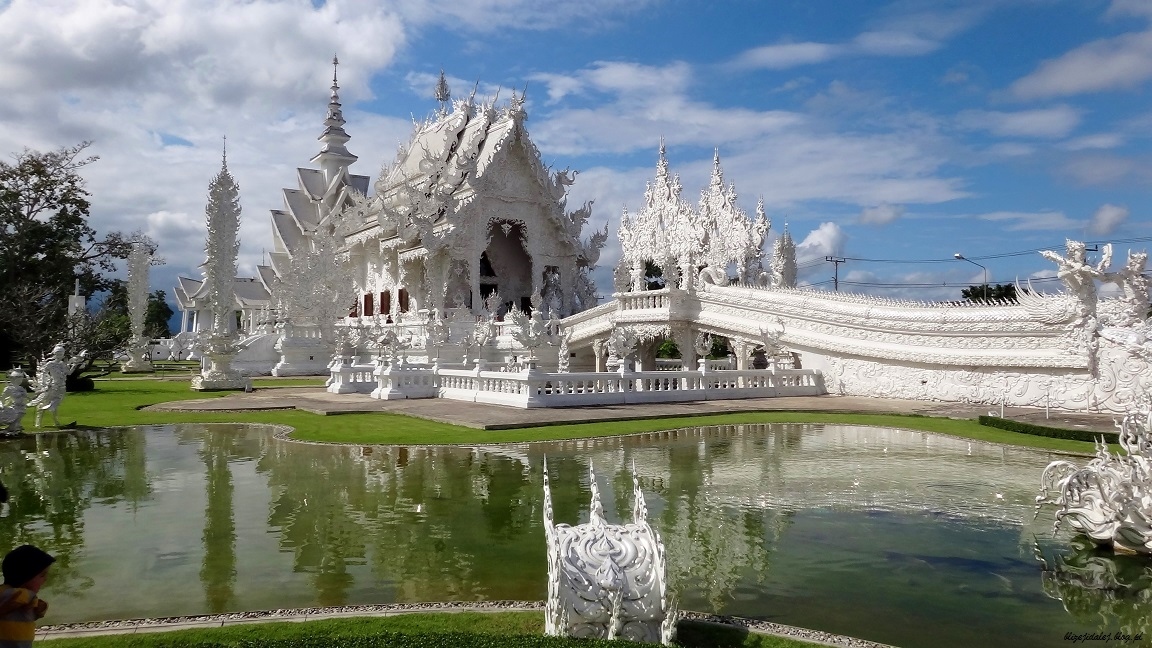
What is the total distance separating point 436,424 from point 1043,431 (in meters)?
9.79

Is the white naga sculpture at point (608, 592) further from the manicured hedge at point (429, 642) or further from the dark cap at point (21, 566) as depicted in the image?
the dark cap at point (21, 566)

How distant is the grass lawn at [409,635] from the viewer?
376cm

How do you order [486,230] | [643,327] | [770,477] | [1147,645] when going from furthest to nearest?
[486,230]
[643,327]
[770,477]
[1147,645]

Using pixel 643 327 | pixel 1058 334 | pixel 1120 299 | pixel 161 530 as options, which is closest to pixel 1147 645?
pixel 161 530

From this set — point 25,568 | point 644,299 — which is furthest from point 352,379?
point 25,568

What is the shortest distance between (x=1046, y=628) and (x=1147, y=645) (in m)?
0.47

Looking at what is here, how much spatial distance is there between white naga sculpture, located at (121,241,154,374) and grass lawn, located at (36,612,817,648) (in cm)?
3306

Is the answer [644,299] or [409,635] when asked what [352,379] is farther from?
[409,635]

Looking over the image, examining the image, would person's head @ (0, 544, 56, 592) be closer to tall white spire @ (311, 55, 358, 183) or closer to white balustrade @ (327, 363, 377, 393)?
white balustrade @ (327, 363, 377, 393)

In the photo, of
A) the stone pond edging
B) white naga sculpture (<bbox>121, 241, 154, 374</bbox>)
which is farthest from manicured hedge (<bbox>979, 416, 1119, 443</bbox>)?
white naga sculpture (<bbox>121, 241, 154, 374</bbox>)

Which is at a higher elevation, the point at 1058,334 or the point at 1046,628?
the point at 1058,334

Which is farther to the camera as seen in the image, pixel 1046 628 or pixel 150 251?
pixel 150 251

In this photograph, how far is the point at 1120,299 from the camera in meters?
14.8

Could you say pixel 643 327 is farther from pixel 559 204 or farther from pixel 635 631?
pixel 635 631
